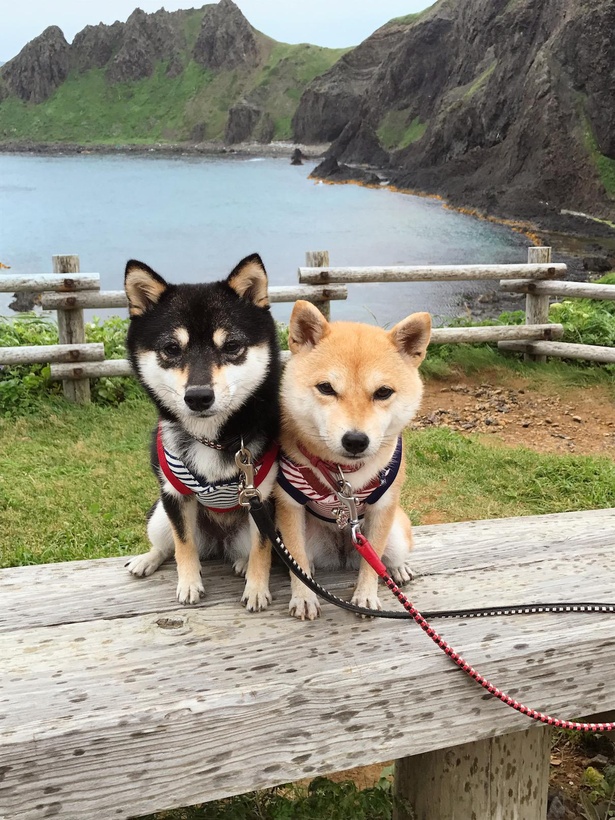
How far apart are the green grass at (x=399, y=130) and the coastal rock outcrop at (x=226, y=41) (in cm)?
458

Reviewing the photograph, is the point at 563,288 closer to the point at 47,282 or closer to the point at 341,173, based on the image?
the point at 47,282

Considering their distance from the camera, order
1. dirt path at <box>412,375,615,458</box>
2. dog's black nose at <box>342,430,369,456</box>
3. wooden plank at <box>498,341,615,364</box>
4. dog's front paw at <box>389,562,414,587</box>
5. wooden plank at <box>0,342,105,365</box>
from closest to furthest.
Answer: dog's black nose at <box>342,430,369,456</box>, dog's front paw at <box>389,562,414,587</box>, dirt path at <box>412,375,615,458</box>, wooden plank at <box>0,342,105,365</box>, wooden plank at <box>498,341,615,364</box>

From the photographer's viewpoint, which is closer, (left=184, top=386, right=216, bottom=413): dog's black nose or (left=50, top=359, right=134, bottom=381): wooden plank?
(left=184, top=386, right=216, bottom=413): dog's black nose

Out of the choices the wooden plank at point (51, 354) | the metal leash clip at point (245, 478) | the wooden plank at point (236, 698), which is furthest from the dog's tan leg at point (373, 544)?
the wooden plank at point (51, 354)

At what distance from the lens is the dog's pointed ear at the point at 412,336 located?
1.95m

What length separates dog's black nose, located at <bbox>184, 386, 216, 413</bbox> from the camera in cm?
168

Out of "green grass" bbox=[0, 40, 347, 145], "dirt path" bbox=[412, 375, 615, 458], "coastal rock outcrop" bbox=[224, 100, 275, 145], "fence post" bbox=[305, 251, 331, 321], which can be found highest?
"green grass" bbox=[0, 40, 347, 145]

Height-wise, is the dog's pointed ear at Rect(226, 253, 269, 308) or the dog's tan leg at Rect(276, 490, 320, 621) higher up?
the dog's pointed ear at Rect(226, 253, 269, 308)

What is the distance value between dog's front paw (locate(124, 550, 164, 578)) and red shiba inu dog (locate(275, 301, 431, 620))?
21.1 inches

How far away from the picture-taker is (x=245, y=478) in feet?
5.91

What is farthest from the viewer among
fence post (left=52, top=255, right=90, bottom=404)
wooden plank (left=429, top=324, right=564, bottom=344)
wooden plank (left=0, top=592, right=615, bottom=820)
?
wooden plank (left=429, top=324, right=564, bottom=344)

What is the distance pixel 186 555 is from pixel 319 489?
1.60ft

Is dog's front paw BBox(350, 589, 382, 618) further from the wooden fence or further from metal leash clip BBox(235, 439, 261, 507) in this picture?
the wooden fence

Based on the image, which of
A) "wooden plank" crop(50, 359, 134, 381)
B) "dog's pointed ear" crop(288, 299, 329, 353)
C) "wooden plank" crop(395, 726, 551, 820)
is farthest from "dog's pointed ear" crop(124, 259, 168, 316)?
"wooden plank" crop(50, 359, 134, 381)
